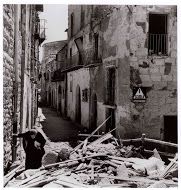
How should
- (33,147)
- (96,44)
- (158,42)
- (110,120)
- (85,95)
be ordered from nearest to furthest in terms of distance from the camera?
(33,147)
(158,42)
(110,120)
(96,44)
(85,95)

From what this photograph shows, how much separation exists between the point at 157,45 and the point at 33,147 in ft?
21.4

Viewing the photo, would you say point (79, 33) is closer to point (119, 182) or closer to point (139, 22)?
point (139, 22)

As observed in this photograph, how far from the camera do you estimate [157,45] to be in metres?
11.1

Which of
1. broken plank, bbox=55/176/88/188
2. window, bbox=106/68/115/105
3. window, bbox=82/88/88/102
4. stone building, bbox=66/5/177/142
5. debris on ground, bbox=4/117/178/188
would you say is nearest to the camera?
broken plank, bbox=55/176/88/188

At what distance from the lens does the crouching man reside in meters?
6.77

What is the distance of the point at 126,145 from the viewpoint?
10.5 m

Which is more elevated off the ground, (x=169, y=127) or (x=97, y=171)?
(x=169, y=127)

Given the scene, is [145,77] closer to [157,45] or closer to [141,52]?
[141,52]

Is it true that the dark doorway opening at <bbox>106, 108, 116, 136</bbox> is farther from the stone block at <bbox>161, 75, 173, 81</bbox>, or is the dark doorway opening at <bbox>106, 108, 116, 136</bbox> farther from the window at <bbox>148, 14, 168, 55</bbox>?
the window at <bbox>148, 14, 168, 55</bbox>

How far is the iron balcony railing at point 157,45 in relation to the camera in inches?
433

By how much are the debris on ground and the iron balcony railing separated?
13.3 ft

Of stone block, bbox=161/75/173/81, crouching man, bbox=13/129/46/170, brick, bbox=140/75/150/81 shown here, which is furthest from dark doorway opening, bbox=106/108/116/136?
crouching man, bbox=13/129/46/170

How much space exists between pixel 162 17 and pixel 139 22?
1325 mm

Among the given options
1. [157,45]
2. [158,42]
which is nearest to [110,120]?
[157,45]
